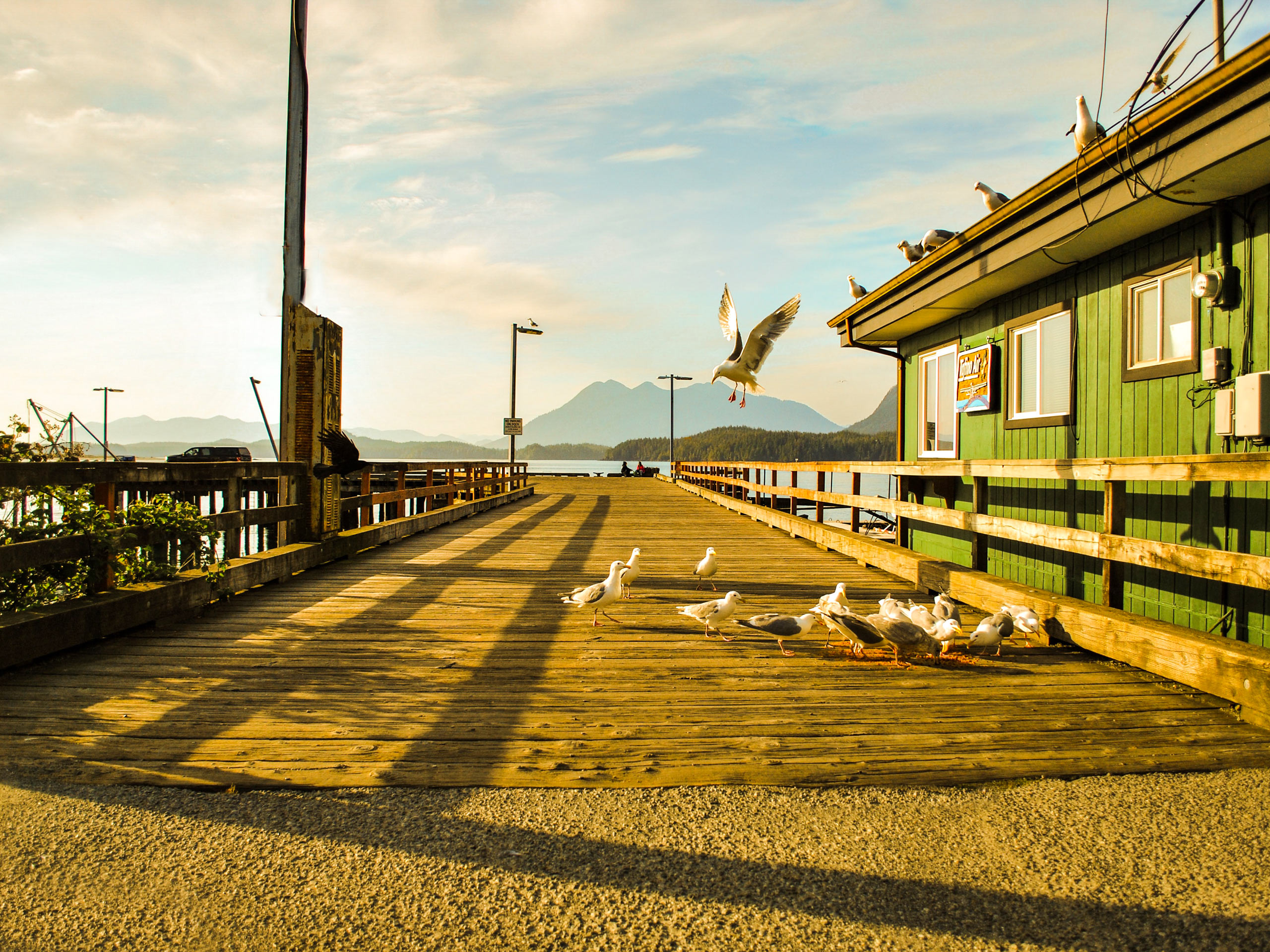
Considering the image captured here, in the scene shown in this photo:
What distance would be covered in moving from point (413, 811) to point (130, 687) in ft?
7.27

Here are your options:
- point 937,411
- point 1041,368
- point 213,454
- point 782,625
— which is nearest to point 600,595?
point 782,625

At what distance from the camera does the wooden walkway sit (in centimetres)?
288

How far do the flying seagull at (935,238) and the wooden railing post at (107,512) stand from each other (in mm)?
8151

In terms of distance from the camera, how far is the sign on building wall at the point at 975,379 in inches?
329

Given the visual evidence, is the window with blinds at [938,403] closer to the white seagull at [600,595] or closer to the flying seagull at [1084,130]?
the flying seagull at [1084,130]

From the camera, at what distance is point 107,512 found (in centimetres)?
464

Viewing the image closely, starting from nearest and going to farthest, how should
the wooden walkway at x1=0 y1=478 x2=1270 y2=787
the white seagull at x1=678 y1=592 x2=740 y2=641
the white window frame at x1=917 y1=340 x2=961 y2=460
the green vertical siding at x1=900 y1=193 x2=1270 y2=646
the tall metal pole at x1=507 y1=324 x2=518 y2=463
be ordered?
the wooden walkway at x1=0 y1=478 x2=1270 y2=787 < the green vertical siding at x1=900 y1=193 x2=1270 y2=646 < the white seagull at x1=678 y1=592 x2=740 y2=641 < the white window frame at x1=917 y1=340 x2=961 y2=460 < the tall metal pole at x1=507 y1=324 x2=518 y2=463

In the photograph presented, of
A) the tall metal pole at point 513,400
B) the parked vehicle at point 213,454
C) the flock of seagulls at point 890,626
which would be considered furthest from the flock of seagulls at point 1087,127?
the parked vehicle at point 213,454

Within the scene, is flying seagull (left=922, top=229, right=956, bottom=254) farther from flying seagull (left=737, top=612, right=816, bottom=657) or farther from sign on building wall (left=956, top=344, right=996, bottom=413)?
flying seagull (left=737, top=612, right=816, bottom=657)

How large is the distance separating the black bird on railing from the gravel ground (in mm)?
5038

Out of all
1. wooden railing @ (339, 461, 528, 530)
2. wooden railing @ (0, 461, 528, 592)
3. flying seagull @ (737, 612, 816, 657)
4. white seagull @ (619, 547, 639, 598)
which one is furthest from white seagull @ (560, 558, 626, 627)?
wooden railing @ (339, 461, 528, 530)

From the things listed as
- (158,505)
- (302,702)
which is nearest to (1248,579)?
(302,702)

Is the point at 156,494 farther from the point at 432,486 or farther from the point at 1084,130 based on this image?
the point at 1084,130

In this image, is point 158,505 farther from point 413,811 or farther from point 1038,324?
point 1038,324
